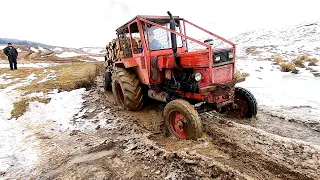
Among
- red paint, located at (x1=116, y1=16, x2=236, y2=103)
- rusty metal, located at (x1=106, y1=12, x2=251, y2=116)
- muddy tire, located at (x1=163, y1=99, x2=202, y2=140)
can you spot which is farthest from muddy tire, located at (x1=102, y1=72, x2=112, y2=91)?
muddy tire, located at (x1=163, y1=99, x2=202, y2=140)

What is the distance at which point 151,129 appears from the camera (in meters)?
5.69

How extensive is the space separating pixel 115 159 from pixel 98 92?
5.59 metres

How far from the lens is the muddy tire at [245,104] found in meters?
5.85

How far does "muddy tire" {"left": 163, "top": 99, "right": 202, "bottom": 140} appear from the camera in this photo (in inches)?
179

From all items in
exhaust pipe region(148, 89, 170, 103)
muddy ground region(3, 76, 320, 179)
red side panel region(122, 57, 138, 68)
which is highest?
red side panel region(122, 57, 138, 68)

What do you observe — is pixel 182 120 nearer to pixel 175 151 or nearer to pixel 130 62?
pixel 175 151

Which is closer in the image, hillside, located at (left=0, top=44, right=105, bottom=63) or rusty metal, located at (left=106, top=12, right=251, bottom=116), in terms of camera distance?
rusty metal, located at (left=106, top=12, right=251, bottom=116)

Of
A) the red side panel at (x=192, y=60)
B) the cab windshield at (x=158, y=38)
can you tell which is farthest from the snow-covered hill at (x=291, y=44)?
the red side panel at (x=192, y=60)

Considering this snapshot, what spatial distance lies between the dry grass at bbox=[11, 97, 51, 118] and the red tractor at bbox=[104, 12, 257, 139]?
267 centimetres

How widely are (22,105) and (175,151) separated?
19.2 ft

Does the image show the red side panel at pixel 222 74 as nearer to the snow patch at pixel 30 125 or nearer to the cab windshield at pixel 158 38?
the cab windshield at pixel 158 38

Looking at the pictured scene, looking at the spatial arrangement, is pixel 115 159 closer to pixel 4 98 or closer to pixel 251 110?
pixel 251 110

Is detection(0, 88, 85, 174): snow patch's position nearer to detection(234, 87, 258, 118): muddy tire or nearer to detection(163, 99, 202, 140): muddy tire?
detection(163, 99, 202, 140): muddy tire

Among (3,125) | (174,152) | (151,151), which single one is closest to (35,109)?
(3,125)
